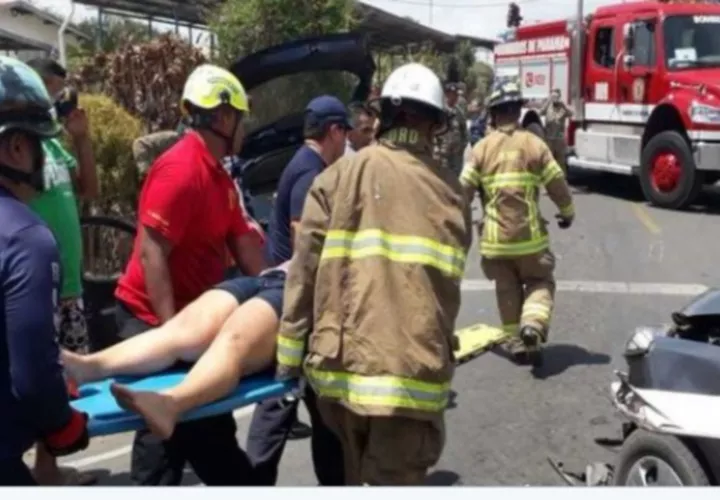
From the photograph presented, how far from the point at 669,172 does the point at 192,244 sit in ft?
37.6

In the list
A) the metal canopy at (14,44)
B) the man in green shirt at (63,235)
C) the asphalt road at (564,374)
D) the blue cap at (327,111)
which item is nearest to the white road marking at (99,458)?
the asphalt road at (564,374)

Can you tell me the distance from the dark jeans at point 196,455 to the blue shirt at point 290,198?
4.65 ft

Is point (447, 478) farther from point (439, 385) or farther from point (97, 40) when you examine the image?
point (97, 40)

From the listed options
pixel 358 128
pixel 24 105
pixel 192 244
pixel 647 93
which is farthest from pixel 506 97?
pixel 647 93

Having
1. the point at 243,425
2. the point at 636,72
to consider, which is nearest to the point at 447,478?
the point at 243,425

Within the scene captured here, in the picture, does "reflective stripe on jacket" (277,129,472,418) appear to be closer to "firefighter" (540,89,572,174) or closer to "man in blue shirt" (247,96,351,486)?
"man in blue shirt" (247,96,351,486)

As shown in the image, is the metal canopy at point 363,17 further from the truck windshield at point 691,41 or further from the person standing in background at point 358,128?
the person standing in background at point 358,128

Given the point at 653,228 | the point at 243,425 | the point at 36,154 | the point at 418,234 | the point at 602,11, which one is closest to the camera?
the point at 36,154

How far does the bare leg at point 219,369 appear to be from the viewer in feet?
11.0

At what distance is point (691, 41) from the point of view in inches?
591

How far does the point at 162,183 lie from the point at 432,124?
1070 mm

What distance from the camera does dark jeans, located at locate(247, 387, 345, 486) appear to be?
4.38 m

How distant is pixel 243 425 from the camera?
6098 mm

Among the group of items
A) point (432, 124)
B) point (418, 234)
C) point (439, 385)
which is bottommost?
point (439, 385)
